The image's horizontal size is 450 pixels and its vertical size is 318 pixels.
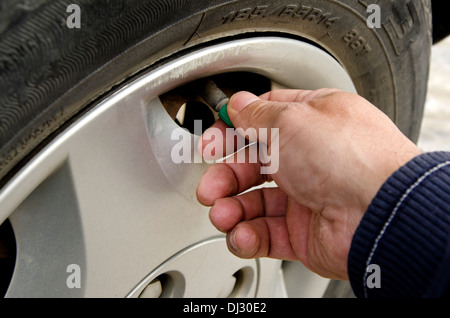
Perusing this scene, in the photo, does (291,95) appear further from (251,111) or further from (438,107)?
(438,107)

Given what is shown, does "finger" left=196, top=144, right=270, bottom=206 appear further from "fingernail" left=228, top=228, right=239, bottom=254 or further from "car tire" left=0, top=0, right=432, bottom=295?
"car tire" left=0, top=0, right=432, bottom=295

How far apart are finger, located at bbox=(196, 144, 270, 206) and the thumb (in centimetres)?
9

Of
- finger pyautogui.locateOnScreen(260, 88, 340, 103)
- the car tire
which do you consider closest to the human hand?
finger pyautogui.locateOnScreen(260, 88, 340, 103)

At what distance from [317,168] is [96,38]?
40cm

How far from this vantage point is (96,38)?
58cm

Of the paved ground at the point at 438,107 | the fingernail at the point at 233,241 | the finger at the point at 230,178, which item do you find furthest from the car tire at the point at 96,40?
the paved ground at the point at 438,107

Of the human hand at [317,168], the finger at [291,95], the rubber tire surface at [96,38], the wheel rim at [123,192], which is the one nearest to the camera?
the rubber tire surface at [96,38]

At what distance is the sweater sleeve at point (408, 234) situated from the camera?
0.67m

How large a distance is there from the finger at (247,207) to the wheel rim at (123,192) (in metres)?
0.04

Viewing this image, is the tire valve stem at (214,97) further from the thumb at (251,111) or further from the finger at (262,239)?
the finger at (262,239)

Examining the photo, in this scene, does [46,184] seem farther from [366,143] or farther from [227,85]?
[366,143]

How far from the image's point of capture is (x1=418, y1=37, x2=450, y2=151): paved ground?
7.09 feet

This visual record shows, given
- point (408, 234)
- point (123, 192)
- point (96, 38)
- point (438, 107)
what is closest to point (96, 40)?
point (96, 38)
